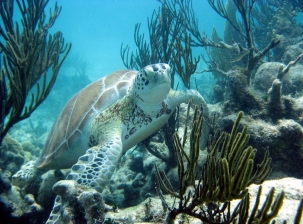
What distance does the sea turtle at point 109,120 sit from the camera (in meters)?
2.86

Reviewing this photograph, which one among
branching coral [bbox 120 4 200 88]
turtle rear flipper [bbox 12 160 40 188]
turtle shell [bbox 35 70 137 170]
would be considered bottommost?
turtle rear flipper [bbox 12 160 40 188]

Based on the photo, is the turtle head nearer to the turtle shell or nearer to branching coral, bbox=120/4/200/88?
the turtle shell

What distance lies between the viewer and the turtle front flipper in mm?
2381

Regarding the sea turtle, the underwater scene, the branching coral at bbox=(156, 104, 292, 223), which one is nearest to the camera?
the branching coral at bbox=(156, 104, 292, 223)

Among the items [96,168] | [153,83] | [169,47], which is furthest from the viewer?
[169,47]

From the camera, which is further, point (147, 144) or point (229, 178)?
point (147, 144)

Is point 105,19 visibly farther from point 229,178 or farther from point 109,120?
point 229,178

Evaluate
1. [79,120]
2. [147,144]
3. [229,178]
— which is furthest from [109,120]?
[229,178]

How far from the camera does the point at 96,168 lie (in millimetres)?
2578

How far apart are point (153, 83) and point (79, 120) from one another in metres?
1.54

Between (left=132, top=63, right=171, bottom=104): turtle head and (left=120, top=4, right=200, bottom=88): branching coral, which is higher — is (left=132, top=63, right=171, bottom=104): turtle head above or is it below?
below

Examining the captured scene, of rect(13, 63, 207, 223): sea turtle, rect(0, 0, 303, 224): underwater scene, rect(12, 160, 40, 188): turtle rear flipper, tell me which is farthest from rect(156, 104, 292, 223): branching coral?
rect(12, 160, 40, 188): turtle rear flipper

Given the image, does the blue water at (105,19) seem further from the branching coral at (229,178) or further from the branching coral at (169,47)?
the branching coral at (229,178)

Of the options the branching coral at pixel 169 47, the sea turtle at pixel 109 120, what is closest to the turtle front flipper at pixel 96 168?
the sea turtle at pixel 109 120
